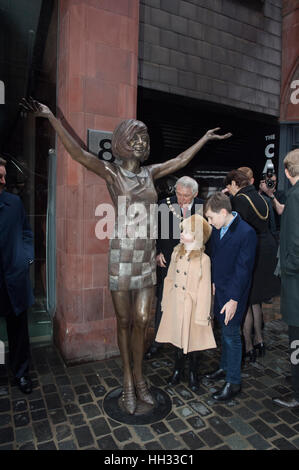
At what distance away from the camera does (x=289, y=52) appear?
654 centimetres

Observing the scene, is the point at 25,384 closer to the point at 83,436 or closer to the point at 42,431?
→ the point at 42,431

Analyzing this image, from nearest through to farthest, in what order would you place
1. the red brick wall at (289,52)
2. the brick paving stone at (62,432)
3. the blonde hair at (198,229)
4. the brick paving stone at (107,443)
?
the brick paving stone at (107,443)
the brick paving stone at (62,432)
the blonde hair at (198,229)
the red brick wall at (289,52)

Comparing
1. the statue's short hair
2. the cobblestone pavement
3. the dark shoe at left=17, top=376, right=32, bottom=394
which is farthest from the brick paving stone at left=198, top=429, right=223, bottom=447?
the statue's short hair

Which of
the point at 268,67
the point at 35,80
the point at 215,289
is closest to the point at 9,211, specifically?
the point at 215,289

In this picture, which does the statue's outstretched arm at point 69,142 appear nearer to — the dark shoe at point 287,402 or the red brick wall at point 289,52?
the dark shoe at point 287,402

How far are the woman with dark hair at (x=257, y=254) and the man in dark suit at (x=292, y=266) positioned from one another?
0.85 metres

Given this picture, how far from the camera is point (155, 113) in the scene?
Result: 17.6 ft

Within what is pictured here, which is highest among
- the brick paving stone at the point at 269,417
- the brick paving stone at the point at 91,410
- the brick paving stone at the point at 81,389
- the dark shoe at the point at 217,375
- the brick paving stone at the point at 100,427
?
the dark shoe at the point at 217,375

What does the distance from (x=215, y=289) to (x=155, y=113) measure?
3.32 metres

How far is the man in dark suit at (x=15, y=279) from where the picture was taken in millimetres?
3092

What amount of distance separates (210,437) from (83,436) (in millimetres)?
959

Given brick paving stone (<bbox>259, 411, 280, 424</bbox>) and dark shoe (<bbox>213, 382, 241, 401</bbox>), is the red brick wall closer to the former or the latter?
dark shoe (<bbox>213, 382, 241, 401</bbox>)

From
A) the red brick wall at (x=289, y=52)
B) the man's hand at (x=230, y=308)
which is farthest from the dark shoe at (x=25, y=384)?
the red brick wall at (x=289, y=52)

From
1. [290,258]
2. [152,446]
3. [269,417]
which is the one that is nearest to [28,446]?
[152,446]
